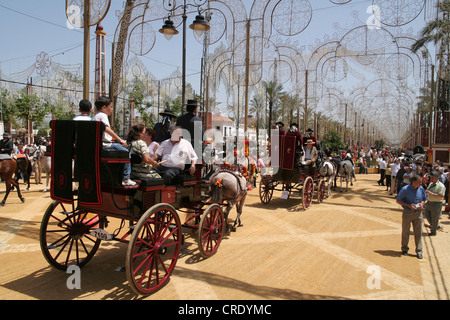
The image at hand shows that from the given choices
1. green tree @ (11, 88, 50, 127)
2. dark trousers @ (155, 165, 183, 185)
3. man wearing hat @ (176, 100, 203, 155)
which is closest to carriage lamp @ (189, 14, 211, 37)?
man wearing hat @ (176, 100, 203, 155)

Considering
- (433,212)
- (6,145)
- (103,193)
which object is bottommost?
(433,212)

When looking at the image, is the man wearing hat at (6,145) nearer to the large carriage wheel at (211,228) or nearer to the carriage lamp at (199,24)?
the carriage lamp at (199,24)

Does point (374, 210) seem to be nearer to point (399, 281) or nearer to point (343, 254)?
point (343, 254)

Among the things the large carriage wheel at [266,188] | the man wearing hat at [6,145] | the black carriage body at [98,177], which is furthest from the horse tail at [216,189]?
the man wearing hat at [6,145]

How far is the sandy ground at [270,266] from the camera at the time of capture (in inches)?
183

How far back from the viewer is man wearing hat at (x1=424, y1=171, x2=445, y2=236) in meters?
8.28

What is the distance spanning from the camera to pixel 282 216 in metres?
10.1

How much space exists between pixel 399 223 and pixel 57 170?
9.53 metres

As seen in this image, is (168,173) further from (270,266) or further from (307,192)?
(307,192)

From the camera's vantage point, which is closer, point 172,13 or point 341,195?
point 172,13

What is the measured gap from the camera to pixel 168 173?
5.41 m

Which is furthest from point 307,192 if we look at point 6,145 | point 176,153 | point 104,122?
point 6,145

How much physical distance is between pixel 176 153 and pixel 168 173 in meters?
0.45
